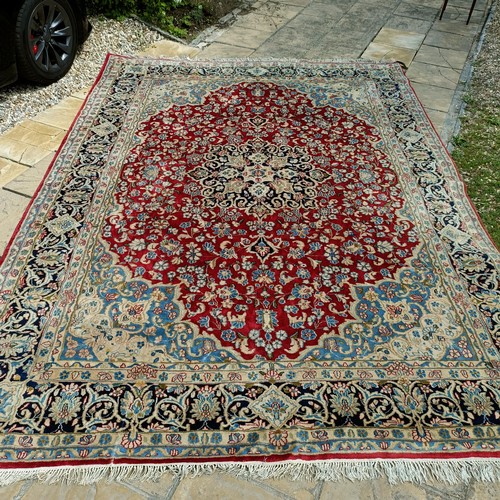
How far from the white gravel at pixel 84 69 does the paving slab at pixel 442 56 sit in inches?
119

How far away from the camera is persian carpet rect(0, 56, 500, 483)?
→ 2.09m

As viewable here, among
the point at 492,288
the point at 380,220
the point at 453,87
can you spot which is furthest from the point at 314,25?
the point at 492,288

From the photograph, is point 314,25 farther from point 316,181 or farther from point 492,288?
point 492,288

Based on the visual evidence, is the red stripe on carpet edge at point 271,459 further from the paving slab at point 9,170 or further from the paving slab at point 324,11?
the paving slab at point 324,11

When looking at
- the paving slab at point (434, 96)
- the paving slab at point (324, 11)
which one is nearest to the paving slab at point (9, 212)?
the paving slab at point (434, 96)

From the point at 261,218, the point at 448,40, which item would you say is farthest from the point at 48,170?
the point at 448,40

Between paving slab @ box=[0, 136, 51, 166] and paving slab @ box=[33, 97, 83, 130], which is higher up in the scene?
paving slab @ box=[0, 136, 51, 166]

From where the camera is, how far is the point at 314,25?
612 centimetres

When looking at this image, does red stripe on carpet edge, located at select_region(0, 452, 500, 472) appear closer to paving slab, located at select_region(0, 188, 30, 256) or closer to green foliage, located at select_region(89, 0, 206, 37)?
paving slab, located at select_region(0, 188, 30, 256)

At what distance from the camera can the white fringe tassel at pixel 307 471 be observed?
1.97 meters

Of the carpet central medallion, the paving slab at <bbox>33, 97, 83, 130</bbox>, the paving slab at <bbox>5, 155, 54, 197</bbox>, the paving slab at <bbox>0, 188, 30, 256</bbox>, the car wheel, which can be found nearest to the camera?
the carpet central medallion

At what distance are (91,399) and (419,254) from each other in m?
2.05

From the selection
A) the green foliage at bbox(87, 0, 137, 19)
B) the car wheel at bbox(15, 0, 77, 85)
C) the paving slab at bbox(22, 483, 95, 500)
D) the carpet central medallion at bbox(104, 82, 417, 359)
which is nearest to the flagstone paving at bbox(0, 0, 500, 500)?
the paving slab at bbox(22, 483, 95, 500)

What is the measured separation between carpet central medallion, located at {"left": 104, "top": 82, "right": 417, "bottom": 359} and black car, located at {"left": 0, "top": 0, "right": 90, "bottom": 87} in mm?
1110
